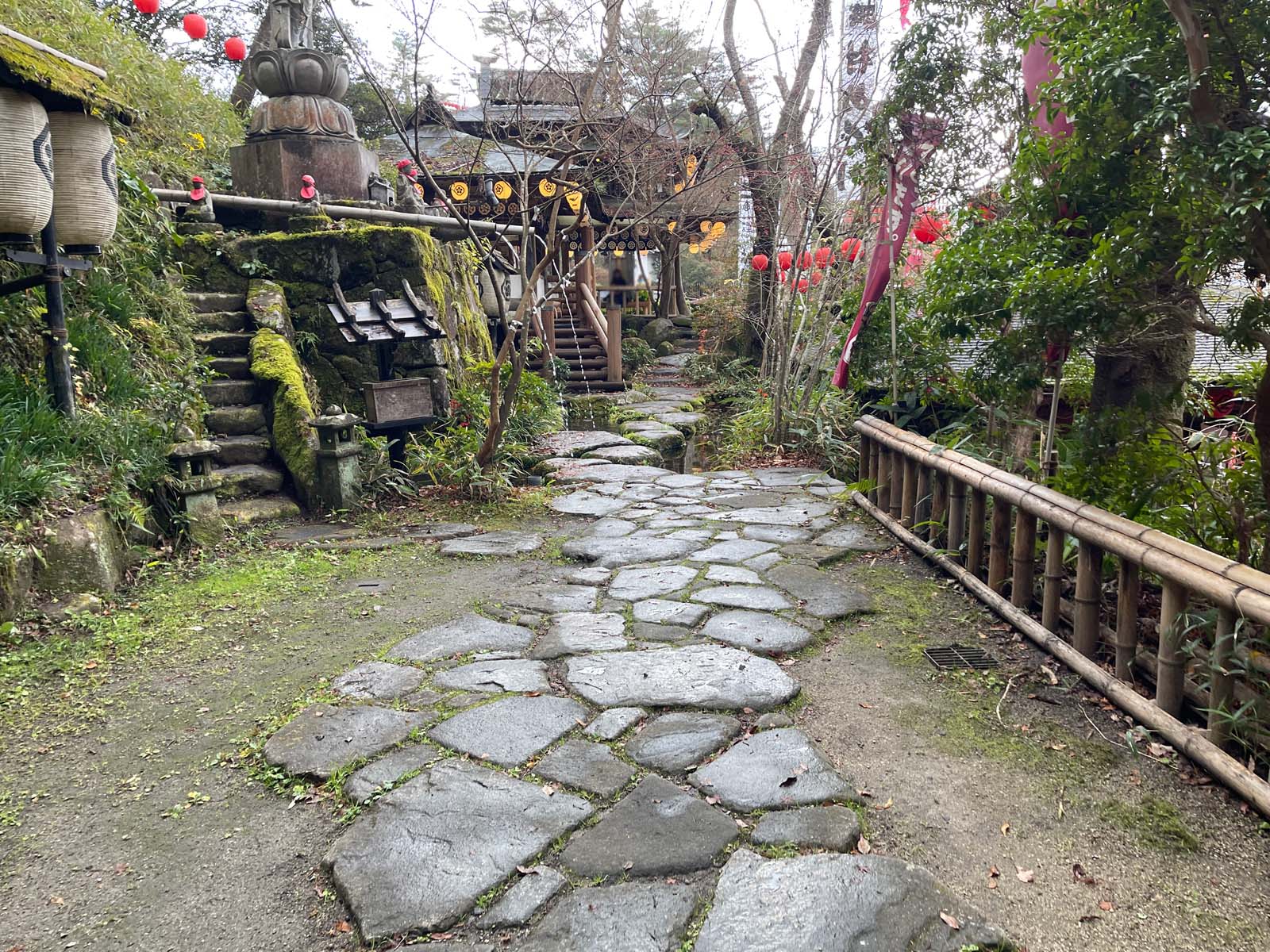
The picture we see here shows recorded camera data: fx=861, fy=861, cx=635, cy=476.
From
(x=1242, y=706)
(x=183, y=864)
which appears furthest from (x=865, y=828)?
(x=183, y=864)

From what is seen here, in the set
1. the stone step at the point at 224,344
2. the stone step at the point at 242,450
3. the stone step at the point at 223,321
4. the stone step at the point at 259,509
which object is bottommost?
the stone step at the point at 259,509

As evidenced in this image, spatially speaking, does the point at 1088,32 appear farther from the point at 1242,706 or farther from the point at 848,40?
the point at 848,40

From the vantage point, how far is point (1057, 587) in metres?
3.42

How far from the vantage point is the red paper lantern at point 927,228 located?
5.77 m

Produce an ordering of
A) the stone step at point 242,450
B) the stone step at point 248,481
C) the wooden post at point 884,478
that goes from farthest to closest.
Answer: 1. the stone step at point 242,450
2. the stone step at point 248,481
3. the wooden post at point 884,478

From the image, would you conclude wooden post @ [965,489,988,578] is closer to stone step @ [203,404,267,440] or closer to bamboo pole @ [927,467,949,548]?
bamboo pole @ [927,467,949,548]

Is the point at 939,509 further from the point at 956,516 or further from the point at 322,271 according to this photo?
the point at 322,271

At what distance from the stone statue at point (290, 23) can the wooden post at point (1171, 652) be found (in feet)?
32.6

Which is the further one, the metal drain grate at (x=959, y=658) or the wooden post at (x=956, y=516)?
the wooden post at (x=956, y=516)

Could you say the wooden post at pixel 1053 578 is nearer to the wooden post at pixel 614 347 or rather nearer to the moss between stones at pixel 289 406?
the moss between stones at pixel 289 406

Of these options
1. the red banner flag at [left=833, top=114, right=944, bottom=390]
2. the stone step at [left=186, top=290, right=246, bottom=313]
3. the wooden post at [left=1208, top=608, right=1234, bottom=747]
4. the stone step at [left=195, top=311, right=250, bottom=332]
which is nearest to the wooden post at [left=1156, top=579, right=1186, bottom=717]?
the wooden post at [left=1208, top=608, right=1234, bottom=747]

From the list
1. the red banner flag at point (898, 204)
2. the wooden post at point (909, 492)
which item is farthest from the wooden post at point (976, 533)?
the red banner flag at point (898, 204)

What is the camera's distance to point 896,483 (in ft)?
17.7

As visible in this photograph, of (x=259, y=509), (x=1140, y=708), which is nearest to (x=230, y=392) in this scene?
(x=259, y=509)
